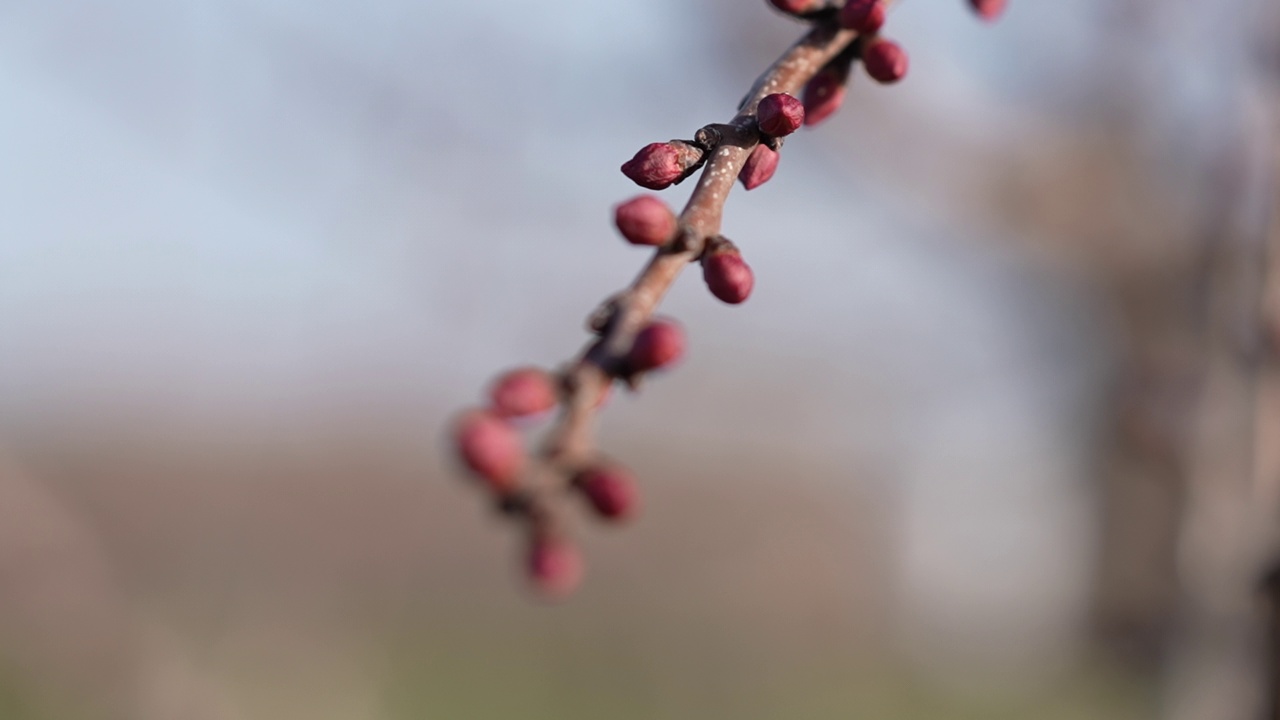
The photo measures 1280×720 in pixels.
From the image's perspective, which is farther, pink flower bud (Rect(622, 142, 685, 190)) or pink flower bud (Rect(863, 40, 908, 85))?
pink flower bud (Rect(863, 40, 908, 85))

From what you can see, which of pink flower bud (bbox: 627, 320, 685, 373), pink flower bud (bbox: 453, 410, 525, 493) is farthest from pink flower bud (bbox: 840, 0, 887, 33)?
pink flower bud (bbox: 453, 410, 525, 493)

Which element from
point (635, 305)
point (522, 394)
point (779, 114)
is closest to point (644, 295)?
point (635, 305)

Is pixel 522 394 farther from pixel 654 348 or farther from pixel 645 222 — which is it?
pixel 645 222

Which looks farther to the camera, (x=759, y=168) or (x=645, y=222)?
(x=759, y=168)

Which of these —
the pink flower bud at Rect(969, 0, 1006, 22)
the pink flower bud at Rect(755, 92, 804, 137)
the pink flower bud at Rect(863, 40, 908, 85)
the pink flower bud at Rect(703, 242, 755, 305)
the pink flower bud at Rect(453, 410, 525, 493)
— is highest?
the pink flower bud at Rect(969, 0, 1006, 22)

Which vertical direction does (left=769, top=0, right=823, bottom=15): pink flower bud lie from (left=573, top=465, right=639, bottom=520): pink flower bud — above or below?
above

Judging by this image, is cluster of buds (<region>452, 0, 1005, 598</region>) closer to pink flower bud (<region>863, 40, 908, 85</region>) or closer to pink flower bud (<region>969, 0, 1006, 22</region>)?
pink flower bud (<region>863, 40, 908, 85</region>)
